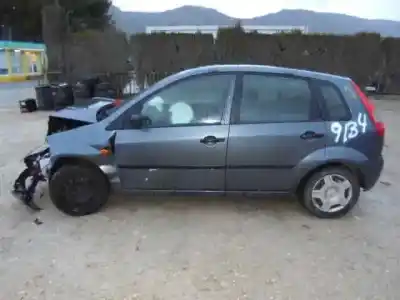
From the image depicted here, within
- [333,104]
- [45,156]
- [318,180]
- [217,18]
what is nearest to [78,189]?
[45,156]

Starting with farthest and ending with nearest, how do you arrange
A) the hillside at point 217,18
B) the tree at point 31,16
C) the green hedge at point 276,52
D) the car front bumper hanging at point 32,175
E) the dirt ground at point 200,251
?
1. the tree at point 31,16
2. the hillside at point 217,18
3. the green hedge at point 276,52
4. the car front bumper hanging at point 32,175
5. the dirt ground at point 200,251

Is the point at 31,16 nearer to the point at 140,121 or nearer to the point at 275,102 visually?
the point at 140,121

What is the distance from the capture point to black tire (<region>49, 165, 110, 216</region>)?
15.3 ft

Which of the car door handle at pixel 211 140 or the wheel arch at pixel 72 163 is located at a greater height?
the car door handle at pixel 211 140

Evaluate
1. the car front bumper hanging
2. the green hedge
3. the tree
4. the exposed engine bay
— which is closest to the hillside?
the tree

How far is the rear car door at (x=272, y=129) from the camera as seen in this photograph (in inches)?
177

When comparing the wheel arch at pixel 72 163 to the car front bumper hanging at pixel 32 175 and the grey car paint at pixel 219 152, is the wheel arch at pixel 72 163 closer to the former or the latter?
the grey car paint at pixel 219 152

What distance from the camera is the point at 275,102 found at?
180 inches

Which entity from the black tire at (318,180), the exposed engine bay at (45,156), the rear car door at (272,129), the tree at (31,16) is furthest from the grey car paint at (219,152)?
the tree at (31,16)

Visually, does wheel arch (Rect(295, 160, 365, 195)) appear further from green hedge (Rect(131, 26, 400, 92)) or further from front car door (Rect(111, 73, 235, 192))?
green hedge (Rect(131, 26, 400, 92))

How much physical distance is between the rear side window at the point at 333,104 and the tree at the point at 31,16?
32.6 meters

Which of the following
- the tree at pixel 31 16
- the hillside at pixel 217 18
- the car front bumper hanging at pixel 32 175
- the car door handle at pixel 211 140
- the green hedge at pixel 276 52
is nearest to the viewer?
the car door handle at pixel 211 140

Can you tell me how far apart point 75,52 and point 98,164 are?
13564 mm

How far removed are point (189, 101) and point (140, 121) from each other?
56 cm
